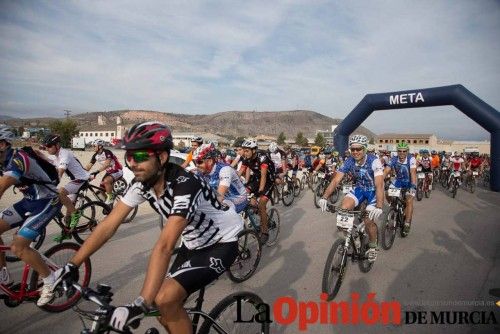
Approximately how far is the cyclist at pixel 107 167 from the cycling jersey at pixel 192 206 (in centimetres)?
659

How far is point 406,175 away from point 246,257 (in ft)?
17.1

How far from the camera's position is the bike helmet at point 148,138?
7.35 ft

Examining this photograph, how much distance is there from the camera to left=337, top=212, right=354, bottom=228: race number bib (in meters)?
4.53

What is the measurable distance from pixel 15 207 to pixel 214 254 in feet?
10.4

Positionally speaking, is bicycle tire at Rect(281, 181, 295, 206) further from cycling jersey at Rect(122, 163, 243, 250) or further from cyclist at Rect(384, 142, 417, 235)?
cycling jersey at Rect(122, 163, 243, 250)

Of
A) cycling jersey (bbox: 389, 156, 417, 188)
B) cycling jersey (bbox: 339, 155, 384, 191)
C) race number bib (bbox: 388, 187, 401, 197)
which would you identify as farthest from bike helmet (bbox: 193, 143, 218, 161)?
cycling jersey (bbox: 389, 156, 417, 188)

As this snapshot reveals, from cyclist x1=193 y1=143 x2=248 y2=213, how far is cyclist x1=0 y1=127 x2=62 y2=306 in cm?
217

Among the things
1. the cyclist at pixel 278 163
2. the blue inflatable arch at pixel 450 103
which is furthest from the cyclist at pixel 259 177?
the blue inflatable arch at pixel 450 103

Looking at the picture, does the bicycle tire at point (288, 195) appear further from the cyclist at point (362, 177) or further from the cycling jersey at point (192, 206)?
the cycling jersey at point (192, 206)

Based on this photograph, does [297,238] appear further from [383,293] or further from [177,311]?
[177,311]

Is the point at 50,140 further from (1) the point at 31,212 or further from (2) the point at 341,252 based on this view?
(2) the point at 341,252

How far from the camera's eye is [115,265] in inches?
214

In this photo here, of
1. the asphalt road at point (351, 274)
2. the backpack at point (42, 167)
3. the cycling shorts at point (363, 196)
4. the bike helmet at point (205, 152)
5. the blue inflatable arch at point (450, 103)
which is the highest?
the blue inflatable arch at point (450, 103)

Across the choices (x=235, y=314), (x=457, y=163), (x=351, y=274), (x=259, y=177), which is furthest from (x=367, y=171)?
(x=457, y=163)
